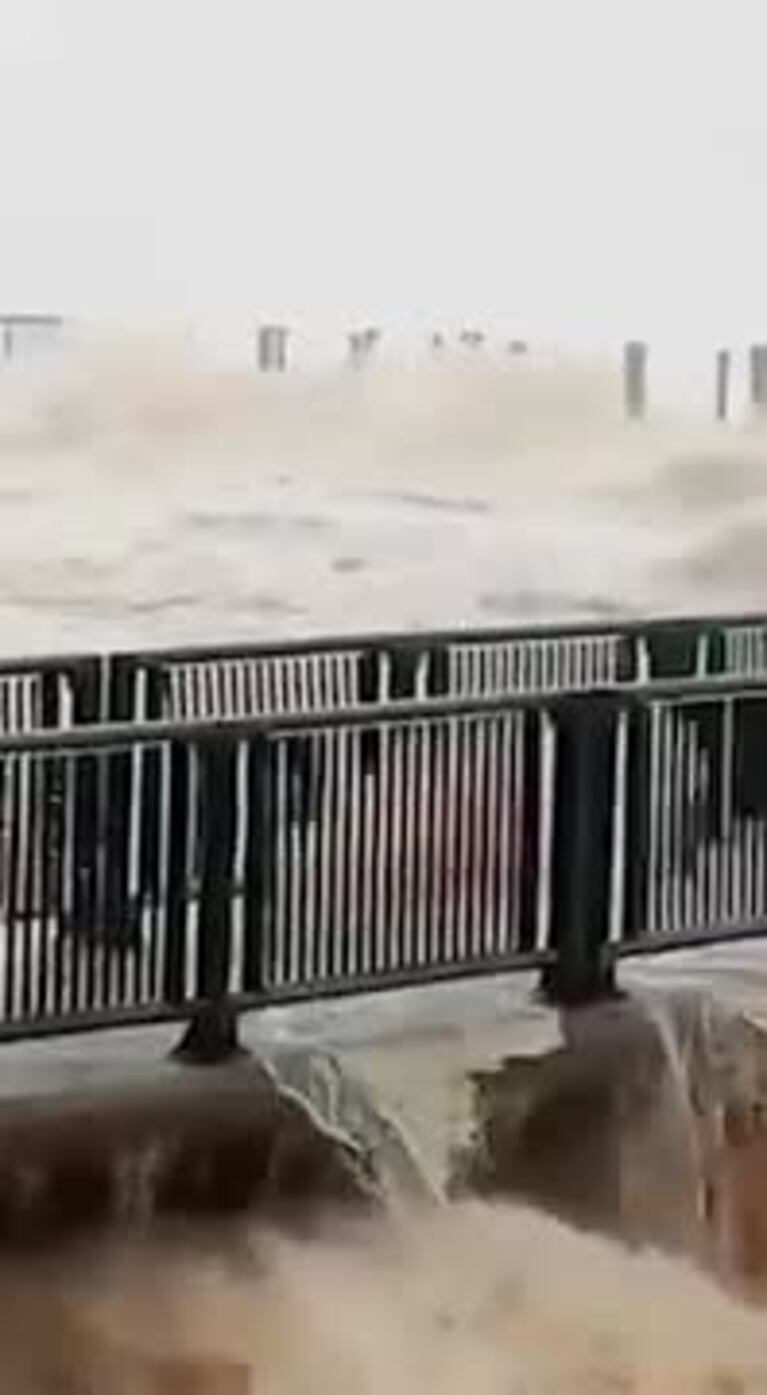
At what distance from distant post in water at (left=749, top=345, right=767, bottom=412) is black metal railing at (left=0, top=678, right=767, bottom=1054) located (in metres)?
12.3

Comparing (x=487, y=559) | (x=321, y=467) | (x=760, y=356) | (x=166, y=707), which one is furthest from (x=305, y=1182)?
(x=760, y=356)

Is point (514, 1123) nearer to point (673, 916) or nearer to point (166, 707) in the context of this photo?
point (673, 916)

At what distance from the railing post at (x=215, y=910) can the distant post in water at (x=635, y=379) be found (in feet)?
43.5

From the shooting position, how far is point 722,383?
1800cm

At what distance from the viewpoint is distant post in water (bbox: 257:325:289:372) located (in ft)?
59.9

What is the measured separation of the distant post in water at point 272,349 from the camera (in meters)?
18.3

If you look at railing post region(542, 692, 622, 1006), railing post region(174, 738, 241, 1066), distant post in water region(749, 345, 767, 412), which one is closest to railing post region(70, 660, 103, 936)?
railing post region(174, 738, 241, 1066)

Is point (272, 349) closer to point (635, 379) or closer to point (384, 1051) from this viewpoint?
point (635, 379)

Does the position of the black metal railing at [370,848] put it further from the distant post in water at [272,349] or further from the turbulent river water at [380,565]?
the distant post in water at [272,349]

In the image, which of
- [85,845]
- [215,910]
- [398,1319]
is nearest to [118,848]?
[85,845]

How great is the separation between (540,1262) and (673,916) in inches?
28.2

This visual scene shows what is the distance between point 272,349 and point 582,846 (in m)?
13.2

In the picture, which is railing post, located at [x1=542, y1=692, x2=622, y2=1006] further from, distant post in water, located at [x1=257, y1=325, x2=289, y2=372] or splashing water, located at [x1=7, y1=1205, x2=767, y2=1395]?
distant post in water, located at [x1=257, y1=325, x2=289, y2=372]

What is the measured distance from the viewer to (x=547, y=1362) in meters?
5.05
